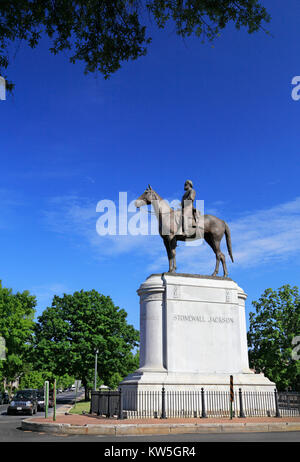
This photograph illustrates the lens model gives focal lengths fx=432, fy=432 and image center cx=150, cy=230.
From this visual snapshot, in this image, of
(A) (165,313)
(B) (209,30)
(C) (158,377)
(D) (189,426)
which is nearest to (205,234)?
(A) (165,313)

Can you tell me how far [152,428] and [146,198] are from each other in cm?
1108

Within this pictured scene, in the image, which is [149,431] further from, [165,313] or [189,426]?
[165,313]

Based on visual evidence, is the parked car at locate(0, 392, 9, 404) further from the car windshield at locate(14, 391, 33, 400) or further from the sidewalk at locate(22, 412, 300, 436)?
the sidewalk at locate(22, 412, 300, 436)

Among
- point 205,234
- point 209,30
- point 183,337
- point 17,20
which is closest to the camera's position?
point 17,20

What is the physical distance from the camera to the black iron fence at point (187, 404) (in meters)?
16.6

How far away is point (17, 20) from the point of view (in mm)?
8250

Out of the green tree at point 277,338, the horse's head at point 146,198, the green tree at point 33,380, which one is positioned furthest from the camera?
the green tree at point 33,380

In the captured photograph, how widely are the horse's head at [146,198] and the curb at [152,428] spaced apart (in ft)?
35.2

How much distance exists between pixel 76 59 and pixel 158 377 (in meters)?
13.0

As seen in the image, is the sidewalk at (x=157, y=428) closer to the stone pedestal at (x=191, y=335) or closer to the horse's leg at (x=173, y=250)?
the stone pedestal at (x=191, y=335)

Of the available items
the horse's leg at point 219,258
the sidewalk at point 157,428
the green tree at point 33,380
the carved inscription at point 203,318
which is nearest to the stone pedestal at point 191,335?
the carved inscription at point 203,318

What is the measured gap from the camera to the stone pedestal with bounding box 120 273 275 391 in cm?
1844

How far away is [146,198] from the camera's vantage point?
21109 millimetres

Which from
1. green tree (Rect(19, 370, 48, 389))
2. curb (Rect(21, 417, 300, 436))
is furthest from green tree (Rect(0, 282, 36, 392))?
curb (Rect(21, 417, 300, 436))
